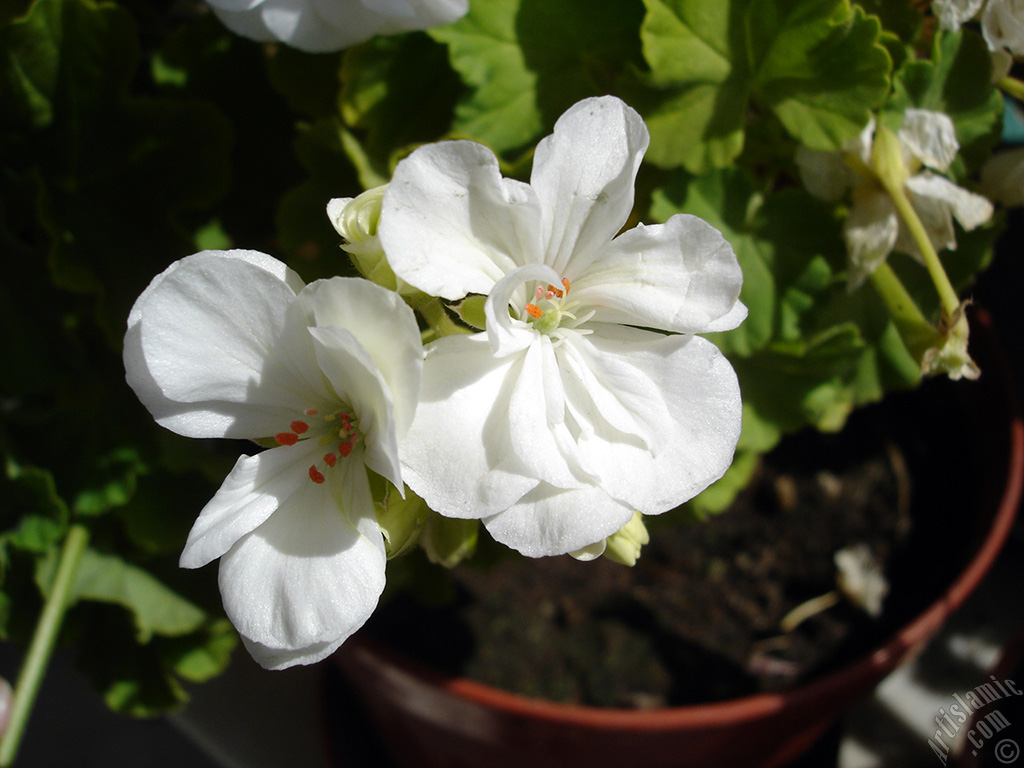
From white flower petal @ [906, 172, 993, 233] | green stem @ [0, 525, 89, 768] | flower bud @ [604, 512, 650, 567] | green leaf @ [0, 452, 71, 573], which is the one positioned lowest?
green stem @ [0, 525, 89, 768]

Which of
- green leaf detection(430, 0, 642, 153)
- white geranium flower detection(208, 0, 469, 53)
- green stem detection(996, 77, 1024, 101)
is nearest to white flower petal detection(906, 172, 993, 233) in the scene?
green stem detection(996, 77, 1024, 101)

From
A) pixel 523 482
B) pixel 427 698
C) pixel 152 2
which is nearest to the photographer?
pixel 523 482

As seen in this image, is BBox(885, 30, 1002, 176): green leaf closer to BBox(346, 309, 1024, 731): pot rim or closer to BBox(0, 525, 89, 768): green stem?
BBox(346, 309, 1024, 731): pot rim

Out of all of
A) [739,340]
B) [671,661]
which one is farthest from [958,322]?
[671,661]

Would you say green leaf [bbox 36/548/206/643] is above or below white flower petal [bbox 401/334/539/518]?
below

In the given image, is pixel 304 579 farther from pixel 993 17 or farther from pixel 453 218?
pixel 993 17

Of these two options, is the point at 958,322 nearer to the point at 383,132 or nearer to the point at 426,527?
the point at 426,527
